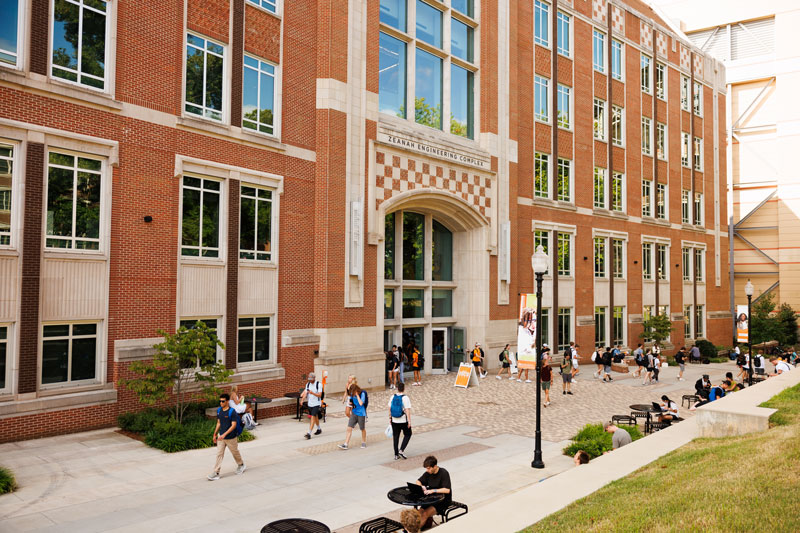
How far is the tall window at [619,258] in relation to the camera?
3925cm

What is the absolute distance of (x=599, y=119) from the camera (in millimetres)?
38406

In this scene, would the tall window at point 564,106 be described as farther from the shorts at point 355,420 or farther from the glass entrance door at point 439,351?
the shorts at point 355,420

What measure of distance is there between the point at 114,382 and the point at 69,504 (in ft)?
20.2

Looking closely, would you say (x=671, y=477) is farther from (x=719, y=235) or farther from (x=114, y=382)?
(x=719, y=235)

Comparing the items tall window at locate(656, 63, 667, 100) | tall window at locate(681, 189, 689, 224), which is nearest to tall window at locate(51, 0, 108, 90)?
tall window at locate(656, 63, 667, 100)

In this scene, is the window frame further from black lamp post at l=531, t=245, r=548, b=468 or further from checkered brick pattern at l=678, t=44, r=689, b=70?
checkered brick pattern at l=678, t=44, r=689, b=70

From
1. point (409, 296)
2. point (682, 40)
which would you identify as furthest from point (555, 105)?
point (682, 40)

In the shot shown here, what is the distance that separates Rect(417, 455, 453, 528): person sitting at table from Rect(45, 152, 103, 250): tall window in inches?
470

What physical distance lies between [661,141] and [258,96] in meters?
34.0

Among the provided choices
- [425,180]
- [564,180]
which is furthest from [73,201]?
[564,180]

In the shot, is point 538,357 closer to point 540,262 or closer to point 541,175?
point 540,262

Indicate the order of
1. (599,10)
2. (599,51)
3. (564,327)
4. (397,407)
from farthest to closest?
1. (599,51)
2. (599,10)
3. (564,327)
4. (397,407)

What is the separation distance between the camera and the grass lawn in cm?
671

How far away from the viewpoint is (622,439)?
1348 centimetres
